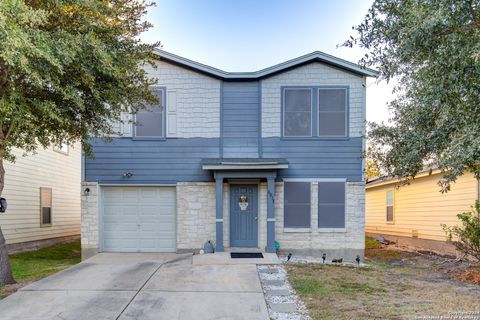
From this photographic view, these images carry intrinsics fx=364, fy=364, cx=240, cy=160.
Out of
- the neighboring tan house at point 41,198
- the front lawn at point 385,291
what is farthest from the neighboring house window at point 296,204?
the neighboring tan house at point 41,198

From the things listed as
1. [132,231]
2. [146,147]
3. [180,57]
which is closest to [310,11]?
[180,57]

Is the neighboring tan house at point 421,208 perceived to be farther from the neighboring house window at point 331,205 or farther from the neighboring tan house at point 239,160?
the neighboring tan house at point 239,160

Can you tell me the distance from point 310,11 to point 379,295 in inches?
442

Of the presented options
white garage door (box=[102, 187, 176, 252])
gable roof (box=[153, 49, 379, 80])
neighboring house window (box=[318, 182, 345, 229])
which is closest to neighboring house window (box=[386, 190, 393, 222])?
neighboring house window (box=[318, 182, 345, 229])

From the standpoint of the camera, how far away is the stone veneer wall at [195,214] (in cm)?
1067

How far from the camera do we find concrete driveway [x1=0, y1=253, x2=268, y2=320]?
5578 mm

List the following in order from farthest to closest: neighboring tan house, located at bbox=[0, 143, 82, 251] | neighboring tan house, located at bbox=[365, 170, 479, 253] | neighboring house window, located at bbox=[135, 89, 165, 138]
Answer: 1. neighboring tan house, located at bbox=[0, 143, 82, 251]
2. neighboring tan house, located at bbox=[365, 170, 479, 253]
3. neighboring house window, located at bbox=[135, 89, 165, 138]

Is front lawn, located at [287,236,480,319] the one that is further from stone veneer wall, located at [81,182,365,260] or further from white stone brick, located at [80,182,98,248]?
white stone brick, located at [80,182,98,248]

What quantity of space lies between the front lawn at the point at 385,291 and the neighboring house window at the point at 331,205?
1.57m

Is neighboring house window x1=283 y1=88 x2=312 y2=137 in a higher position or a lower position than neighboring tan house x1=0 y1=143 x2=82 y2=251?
higher

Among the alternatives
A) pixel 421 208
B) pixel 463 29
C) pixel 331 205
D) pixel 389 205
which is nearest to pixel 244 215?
pixel 331 205

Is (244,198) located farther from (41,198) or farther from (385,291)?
(41,198)

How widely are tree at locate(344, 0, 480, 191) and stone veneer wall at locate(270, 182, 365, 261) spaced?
363 cm

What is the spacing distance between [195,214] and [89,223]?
3.07 metres
